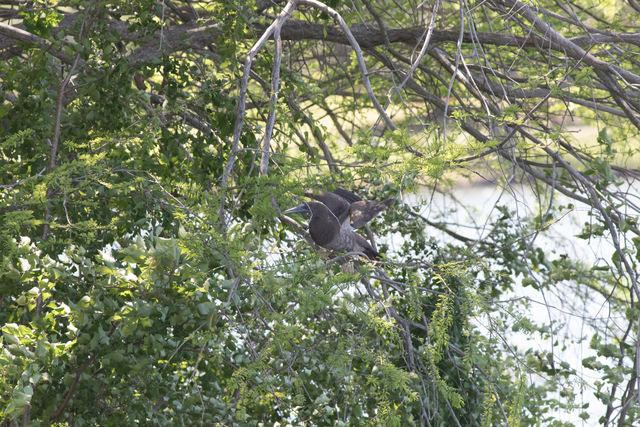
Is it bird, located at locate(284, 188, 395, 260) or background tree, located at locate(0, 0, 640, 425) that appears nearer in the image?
background tree, located at locate(0, 0, 640, 425)

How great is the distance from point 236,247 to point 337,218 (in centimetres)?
56

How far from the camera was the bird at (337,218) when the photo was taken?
78.7 inches

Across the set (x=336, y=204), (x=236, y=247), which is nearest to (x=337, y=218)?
(x=336, y=204)

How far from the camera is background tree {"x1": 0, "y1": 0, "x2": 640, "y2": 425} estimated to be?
70.2 inches

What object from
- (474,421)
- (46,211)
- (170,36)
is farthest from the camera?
(170,36)

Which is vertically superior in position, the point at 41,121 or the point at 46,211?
the point at 41,121

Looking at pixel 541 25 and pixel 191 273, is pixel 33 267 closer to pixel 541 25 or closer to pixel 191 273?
pixel 191 273

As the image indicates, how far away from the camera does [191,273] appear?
5.64 feet

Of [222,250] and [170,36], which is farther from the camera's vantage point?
[170,36]

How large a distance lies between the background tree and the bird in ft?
0.27

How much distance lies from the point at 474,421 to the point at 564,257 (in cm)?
104

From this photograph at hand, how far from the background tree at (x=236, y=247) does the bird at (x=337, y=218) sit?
0.27 feet

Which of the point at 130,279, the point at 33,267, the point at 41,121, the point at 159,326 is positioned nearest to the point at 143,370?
the point at 159,326

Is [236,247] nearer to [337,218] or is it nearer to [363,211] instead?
[337,218]
